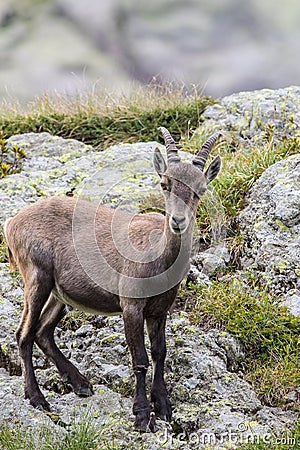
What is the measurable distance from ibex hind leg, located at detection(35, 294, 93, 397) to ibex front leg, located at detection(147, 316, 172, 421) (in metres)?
0.68

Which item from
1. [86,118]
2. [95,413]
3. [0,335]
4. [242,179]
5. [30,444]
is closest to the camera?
[30,444]

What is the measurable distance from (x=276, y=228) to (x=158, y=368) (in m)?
2.97

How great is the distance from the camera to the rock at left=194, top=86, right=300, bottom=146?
1198cm

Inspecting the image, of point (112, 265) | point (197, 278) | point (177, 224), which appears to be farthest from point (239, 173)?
point (177, 224)

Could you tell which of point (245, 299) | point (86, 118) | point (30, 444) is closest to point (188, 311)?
point (245, 299)

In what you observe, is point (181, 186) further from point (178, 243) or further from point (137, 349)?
point (137, 349)

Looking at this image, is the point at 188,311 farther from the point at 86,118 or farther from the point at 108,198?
the point at 86,118

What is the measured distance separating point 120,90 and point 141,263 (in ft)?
26.7

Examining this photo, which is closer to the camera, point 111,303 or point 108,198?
point 111,303

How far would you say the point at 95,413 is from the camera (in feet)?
21.7

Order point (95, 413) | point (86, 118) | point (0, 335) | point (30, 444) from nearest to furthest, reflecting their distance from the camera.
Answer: point (30, 444) → point (95, 413) → point (0, 335) → point (86, 118)

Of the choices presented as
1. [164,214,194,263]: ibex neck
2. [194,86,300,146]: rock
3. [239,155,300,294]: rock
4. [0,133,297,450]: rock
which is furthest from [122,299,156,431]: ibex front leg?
[194,86,300,146]: rock

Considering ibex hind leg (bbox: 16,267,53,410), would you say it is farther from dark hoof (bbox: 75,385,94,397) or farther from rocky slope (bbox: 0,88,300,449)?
dark hoof (bbox: 75,385,94,397)

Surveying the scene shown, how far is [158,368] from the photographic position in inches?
269
